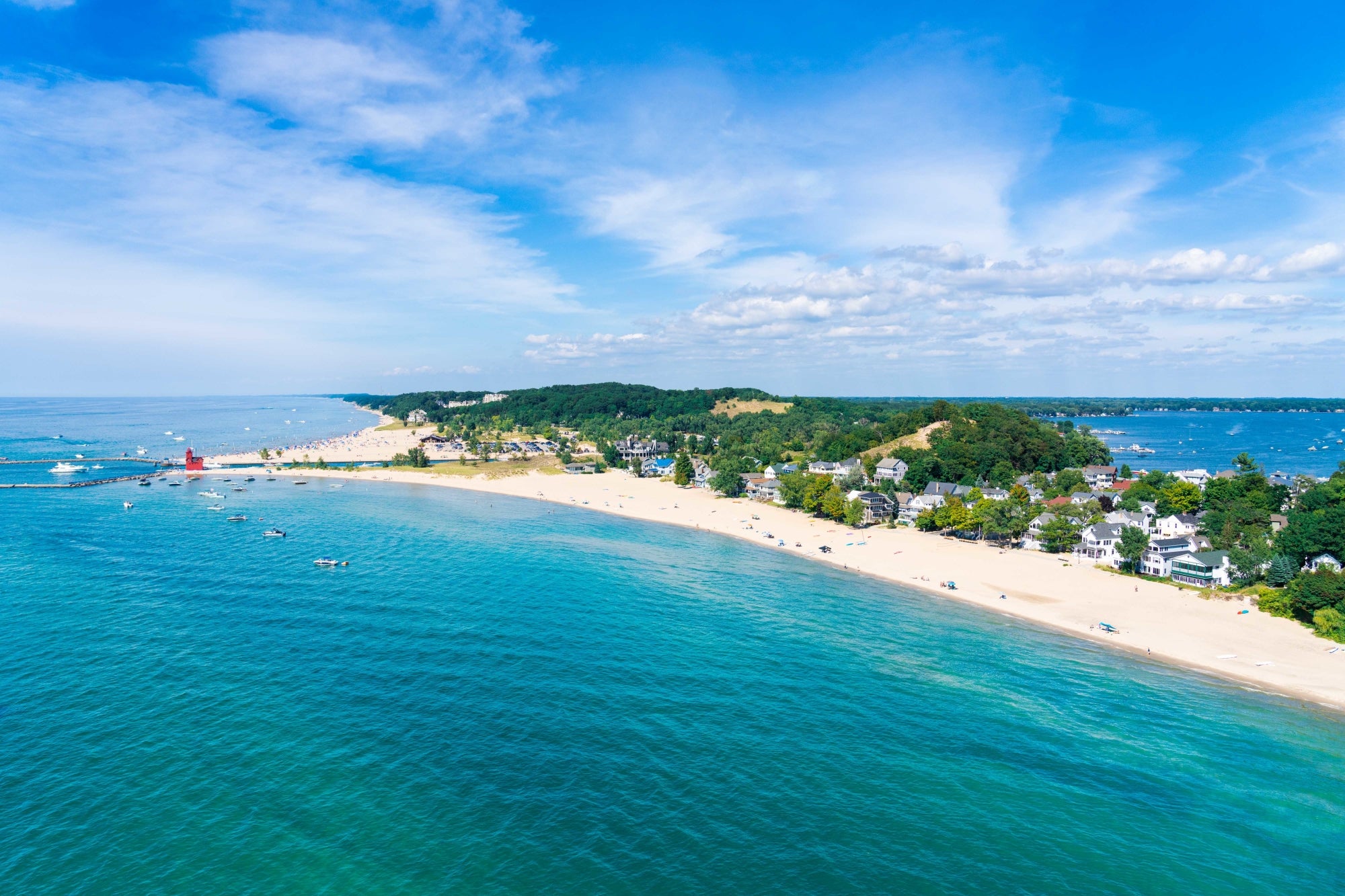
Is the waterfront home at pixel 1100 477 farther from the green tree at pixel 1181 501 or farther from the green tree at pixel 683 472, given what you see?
the green tree at pixel 683 472

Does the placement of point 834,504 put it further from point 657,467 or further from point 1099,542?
point 657,467

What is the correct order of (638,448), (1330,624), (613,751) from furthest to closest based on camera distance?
(638,448) < (1330,624) < (613,751)


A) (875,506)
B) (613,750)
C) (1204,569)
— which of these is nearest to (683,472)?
(875,506)

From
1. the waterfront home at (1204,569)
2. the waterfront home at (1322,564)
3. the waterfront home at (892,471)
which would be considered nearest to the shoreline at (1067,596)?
the waterfront home at (1204,569)

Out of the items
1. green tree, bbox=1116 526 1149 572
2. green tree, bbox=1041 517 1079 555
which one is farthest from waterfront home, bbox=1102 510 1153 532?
green tree, bbox=1116 526 1149 572

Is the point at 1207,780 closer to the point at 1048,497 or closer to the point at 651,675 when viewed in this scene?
the point at 651,675

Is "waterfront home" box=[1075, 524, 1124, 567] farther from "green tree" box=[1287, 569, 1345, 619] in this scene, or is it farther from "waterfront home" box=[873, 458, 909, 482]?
"waterfront home" box=[873, 458, 909, 482]

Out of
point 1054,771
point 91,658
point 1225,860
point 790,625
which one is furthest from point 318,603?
point 1225,860
